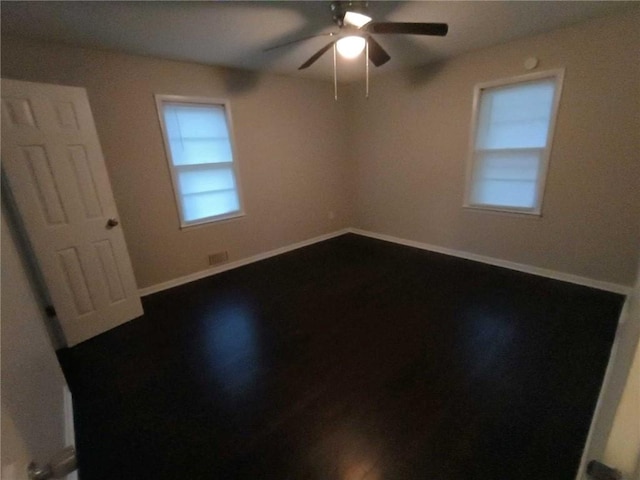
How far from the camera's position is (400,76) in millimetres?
3801

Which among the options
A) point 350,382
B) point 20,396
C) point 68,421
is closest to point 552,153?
point 350,382

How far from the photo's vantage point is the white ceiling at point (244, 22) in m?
1.96

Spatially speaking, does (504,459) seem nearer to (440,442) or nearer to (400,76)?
(440,442)

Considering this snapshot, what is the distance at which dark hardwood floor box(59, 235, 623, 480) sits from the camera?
138cm

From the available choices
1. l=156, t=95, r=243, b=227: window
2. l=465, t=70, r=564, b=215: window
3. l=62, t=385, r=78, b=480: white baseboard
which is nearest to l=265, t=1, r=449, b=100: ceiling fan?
l=465, t=70, r=564, b=215: window

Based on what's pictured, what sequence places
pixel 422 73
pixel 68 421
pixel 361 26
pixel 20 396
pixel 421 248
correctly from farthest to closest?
pixel 421 248 < pixel 422 73 < pixel 361 26 < pixel 68 421 < pixel 20 396

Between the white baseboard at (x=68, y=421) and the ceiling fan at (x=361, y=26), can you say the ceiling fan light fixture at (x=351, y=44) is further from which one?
the white baseboard at (x=68, y=421)

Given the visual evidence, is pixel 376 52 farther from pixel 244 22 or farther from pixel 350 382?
pixel 350 382

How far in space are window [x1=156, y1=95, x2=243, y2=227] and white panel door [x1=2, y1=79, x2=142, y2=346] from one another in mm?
875

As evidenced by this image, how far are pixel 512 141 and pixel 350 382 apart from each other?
3118mm

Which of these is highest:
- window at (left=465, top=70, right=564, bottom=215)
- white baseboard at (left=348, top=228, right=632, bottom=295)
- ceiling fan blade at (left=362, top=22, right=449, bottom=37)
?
ceiling fan blade at (left=362, top=22, right=449, bottom=37)

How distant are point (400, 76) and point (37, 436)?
14.9ft

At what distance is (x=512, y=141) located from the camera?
311cm

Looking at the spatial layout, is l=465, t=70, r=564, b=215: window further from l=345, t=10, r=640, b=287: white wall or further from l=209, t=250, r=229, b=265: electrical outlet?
l=209, t=250, r=229, b=265: electrical outlet
